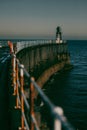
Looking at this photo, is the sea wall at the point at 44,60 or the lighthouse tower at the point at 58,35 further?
the lighthouse tower at the point at 58,35

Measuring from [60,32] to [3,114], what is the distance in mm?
63930

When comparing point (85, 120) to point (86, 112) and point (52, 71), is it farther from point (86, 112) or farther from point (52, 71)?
point (52, 71)

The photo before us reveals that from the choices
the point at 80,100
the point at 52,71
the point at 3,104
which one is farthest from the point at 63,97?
the point at 3,104

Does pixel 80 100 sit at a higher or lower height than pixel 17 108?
lower

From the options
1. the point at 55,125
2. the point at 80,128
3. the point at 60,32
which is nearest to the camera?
the point at 55,125

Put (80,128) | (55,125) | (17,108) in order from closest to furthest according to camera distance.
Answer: (55,125) → (17,108) → (80,128)

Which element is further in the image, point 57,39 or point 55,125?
point 57,39

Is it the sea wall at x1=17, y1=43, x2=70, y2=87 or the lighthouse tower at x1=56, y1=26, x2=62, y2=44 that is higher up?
the lighthouse tower at x1=56, y1=26, x2=62, y2=44

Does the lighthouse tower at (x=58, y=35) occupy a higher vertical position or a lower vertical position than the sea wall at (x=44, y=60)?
higher

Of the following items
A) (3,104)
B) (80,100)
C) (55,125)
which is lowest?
(80,100)

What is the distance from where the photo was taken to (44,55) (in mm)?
51219

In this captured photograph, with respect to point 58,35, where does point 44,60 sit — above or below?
below

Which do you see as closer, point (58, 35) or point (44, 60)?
point (44, 60)

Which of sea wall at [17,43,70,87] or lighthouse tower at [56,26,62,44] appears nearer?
sea wall at [17,43,70,87]
